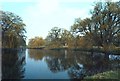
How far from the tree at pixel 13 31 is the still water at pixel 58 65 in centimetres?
34

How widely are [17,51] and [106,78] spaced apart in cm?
502

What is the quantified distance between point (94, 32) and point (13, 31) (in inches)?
144

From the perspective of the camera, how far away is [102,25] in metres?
11.0

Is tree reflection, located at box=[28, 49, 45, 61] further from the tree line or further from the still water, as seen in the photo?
the tree line

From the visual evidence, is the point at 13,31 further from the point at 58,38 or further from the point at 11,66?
the point at 58,38

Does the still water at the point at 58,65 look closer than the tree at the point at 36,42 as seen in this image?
No

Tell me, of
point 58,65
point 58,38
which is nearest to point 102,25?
point 58,65

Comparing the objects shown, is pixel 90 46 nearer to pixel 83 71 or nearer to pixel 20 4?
pixel 83 71

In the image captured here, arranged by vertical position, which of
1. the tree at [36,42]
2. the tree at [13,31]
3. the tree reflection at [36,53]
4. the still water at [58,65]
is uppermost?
the tree at [13,31]

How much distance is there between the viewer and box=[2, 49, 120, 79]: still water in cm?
833

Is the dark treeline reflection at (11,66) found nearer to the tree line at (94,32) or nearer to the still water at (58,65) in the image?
the still water at (58,65)

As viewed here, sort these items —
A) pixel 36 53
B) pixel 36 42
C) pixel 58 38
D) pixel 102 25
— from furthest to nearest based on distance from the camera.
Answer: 1. pixel 102 25
2. pixel 36 53
3. pixel 58 38
4. pixel 36 42

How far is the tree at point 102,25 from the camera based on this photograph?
33.4 feet

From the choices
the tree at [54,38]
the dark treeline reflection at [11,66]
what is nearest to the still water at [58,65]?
the dark treeline reflection at [11,66]
